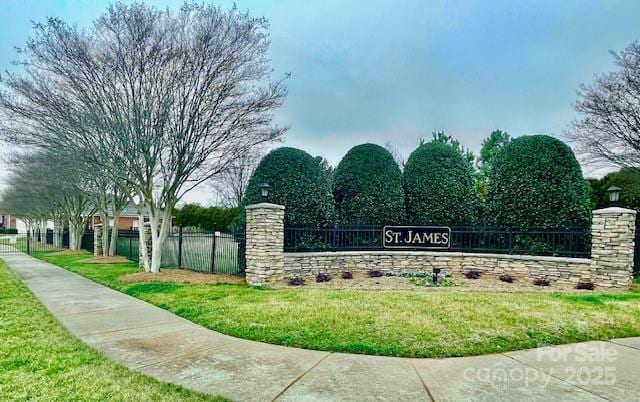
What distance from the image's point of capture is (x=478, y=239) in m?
10.9

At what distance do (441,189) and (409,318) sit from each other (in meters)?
6.77

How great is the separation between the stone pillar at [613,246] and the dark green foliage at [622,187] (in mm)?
4348

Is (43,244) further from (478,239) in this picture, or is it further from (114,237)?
(478,239)

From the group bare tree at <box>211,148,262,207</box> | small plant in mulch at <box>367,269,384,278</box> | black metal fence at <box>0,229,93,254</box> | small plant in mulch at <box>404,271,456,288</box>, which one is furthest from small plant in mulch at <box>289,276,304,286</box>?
black metal fence at <box>0,229,93,254</box>

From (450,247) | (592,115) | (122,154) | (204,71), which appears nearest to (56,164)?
(122,154)

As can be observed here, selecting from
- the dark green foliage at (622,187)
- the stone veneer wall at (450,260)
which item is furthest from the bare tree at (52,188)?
the dark green foliage at (622,187)

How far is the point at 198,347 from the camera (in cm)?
453

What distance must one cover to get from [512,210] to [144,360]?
9724 millimetres

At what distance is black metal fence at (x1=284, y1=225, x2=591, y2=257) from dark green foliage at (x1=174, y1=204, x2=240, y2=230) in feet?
52.5

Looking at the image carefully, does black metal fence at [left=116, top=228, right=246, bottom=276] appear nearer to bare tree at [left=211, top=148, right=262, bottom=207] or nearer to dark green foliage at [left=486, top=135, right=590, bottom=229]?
dark green foliage at [left=486, top=135, right=590, bottom=229]

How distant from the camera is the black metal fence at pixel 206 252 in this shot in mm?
10641

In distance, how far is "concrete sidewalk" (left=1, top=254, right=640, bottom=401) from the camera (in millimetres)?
3312

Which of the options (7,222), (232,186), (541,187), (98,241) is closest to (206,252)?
(541,187)

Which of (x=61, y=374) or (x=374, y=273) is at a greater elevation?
(x=61, y=374)
